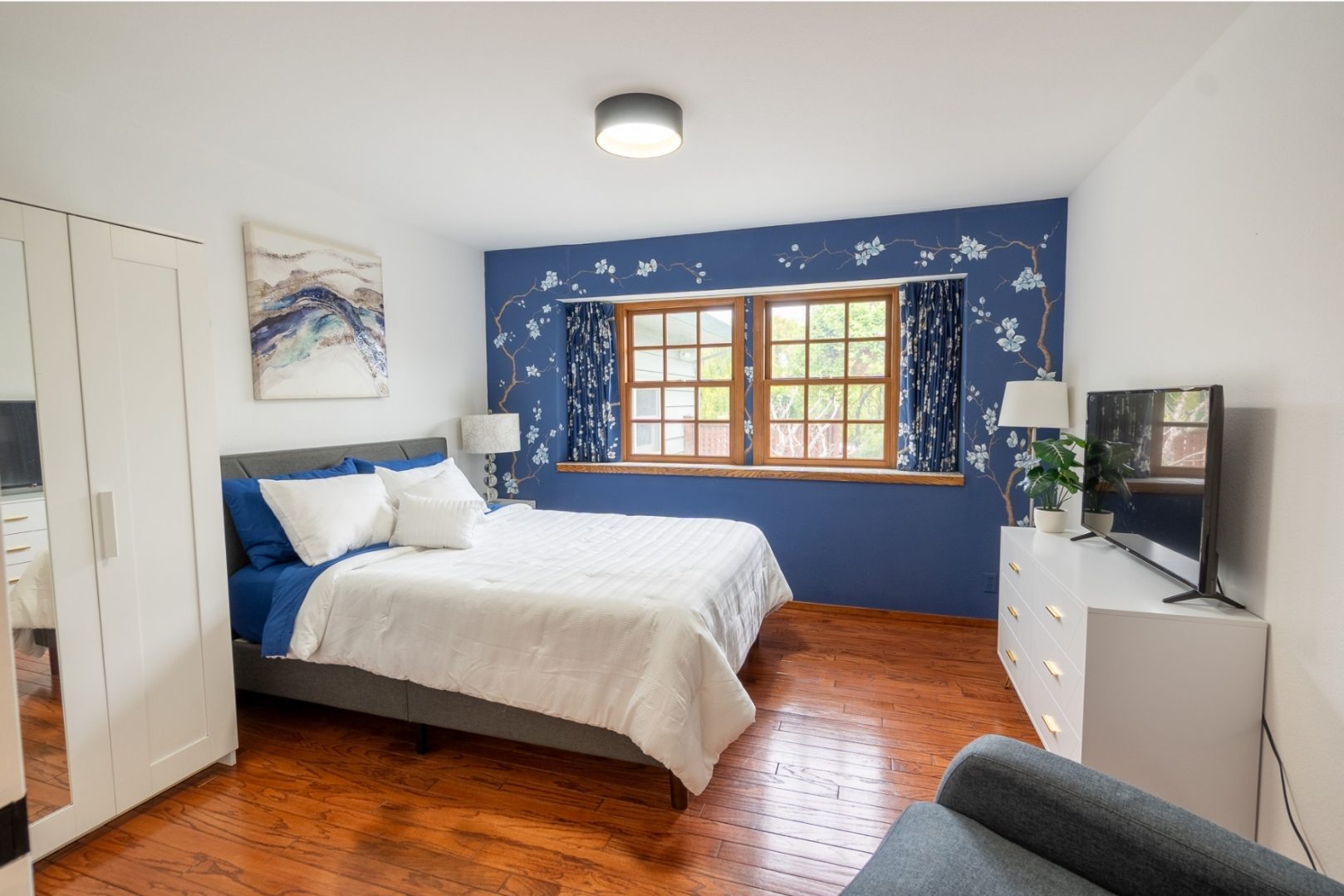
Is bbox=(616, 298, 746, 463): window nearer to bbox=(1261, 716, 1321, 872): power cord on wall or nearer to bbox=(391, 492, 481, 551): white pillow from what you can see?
bbox=(391, 492, 481, 551): white pillow

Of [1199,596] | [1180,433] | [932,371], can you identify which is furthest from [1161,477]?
[932,371]

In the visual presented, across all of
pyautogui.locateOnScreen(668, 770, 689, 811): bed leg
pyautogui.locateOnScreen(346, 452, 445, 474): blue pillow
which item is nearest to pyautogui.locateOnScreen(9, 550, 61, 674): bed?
pyautogui.locateOnScreen(346, 452, 445, 474): blue pillow

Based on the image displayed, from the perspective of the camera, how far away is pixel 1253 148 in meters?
1.84

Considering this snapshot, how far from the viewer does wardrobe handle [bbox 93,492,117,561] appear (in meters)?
1.99

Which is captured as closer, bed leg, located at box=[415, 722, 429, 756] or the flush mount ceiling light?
the flush mount ceiling light

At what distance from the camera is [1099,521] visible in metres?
2.63

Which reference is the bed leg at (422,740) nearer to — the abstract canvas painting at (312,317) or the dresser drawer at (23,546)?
the dresser drawer at (23,546)

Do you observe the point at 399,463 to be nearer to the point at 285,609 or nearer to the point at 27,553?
the point at 285,609

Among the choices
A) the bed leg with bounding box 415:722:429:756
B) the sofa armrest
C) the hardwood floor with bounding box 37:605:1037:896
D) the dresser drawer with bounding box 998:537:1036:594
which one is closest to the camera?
the sofa armrest

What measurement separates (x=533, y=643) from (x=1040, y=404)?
2.77m

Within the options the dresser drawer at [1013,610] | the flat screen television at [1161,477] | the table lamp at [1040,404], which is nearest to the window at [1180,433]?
the flat screen television at [1161,477]

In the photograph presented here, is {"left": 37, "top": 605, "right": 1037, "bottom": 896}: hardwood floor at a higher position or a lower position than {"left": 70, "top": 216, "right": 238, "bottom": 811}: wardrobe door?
lower

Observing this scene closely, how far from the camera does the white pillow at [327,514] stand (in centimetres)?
271

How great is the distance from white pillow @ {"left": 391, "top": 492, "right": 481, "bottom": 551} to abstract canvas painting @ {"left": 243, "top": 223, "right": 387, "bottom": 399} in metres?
0.93
